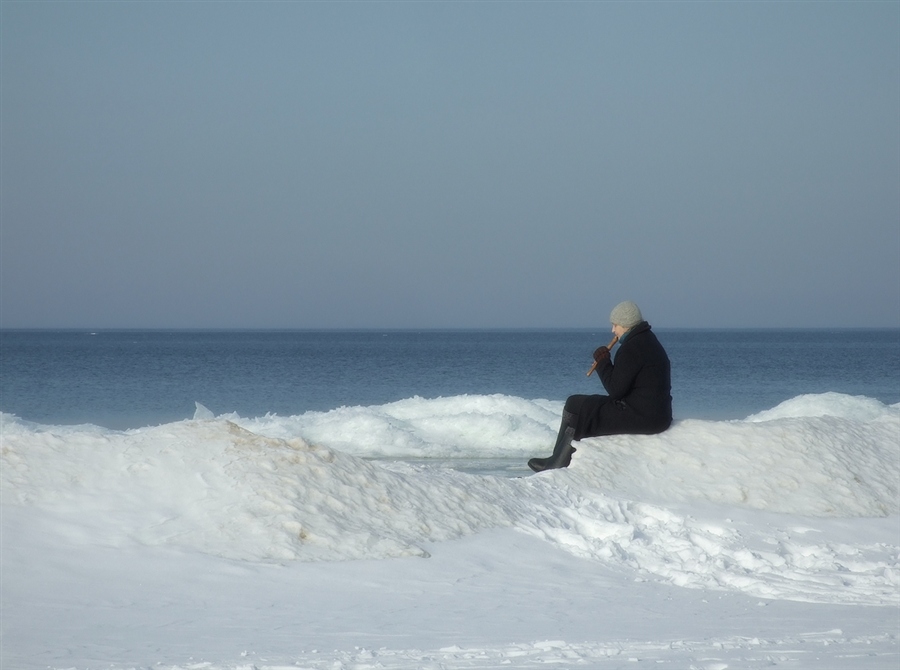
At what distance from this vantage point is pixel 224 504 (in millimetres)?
6660

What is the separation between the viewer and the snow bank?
6371mm

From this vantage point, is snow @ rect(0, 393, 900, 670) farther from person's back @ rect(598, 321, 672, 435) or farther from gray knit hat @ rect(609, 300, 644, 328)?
gray knit hat @ rect(609, 300, 644, 328)

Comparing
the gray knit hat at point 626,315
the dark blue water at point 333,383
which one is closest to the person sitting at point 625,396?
the gray knit hat at point 626,315

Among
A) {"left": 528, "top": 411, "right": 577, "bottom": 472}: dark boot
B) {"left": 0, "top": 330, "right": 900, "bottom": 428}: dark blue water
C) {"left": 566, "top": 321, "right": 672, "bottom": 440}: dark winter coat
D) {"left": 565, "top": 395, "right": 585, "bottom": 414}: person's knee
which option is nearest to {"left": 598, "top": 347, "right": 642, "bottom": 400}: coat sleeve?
{"left": 566, "top": 321, "right": 672, "bottom": 440}: dark winter coat

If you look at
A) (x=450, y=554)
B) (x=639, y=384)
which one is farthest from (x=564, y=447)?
(x=450, y=554)

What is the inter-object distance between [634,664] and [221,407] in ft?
100

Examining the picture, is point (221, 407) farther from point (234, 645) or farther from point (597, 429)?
point (234, 645)

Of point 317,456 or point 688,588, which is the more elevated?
point 317,456

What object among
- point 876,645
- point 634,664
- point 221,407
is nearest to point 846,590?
point 876,645

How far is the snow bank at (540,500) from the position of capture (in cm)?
637

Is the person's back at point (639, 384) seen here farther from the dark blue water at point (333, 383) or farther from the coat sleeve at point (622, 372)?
the dark blue water at point (333, 383)

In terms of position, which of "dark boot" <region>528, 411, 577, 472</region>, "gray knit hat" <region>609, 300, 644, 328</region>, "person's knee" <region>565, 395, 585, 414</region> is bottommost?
"dark boot" <region>528, 411, 577, 472</region>

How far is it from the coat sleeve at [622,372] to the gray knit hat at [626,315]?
0.23m

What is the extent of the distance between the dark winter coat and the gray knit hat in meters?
0.06
